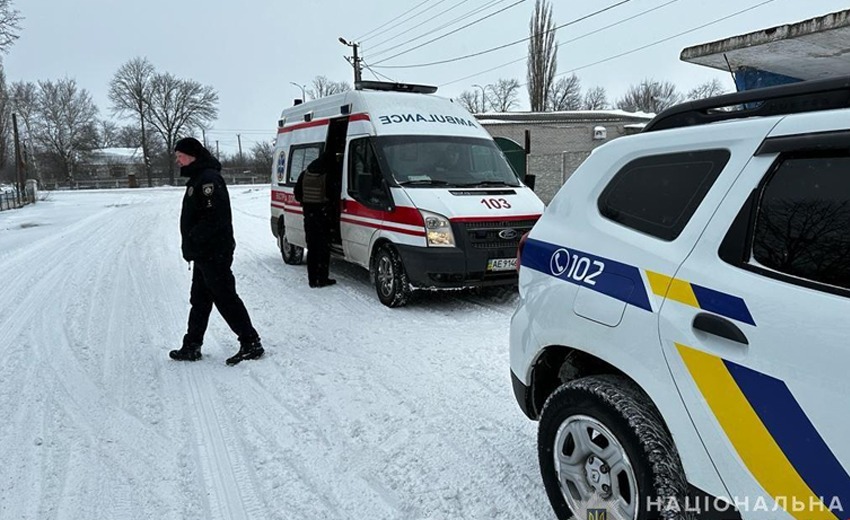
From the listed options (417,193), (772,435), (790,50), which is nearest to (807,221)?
(772,435)

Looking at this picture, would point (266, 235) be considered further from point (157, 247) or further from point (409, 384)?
point (409, 384)

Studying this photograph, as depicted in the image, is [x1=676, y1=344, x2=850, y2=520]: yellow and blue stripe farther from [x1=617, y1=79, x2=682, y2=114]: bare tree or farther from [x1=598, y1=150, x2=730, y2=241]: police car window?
[x1=617, y1=79, x2=682, y2=114]: bare tree

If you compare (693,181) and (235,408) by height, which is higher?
(693,181)

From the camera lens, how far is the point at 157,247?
39.9 ft

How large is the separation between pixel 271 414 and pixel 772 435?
3129mm

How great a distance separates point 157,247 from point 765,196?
1240 cm

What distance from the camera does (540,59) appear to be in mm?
29375

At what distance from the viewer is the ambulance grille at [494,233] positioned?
20.2 ft

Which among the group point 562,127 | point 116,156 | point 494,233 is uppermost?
point 116,156

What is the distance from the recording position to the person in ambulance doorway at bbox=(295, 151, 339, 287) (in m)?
7.64

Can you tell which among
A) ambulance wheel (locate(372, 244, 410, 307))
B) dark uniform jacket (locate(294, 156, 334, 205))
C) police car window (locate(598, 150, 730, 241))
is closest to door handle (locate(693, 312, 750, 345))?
police car window (locate(598, 150, 730, 241))

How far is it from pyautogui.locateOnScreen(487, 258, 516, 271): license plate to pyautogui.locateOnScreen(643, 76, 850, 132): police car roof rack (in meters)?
3.82

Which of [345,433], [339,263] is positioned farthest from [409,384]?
[339,263]

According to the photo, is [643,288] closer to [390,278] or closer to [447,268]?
[447,268]
